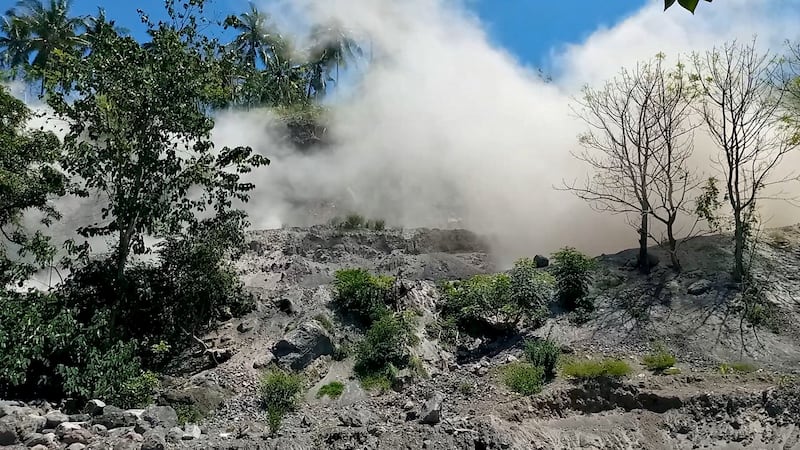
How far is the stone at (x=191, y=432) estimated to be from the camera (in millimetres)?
9019

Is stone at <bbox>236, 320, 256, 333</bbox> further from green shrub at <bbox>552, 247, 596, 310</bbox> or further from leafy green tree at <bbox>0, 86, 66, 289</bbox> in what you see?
green shrub at <bbox>552, 247, 596, 310</bbox>

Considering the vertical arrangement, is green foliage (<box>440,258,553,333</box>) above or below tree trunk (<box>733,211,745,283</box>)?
below

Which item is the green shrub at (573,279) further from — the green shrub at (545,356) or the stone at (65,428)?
the stone at (65,428)

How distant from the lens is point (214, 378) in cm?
1190

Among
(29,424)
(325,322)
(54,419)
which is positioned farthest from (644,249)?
(29,424)

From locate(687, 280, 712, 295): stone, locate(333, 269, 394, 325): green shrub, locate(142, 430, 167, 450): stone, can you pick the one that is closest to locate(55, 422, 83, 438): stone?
locate(142, 430, 167, 450): stone

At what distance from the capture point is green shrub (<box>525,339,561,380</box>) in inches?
460

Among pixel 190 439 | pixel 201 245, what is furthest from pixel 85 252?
pixel 190 439

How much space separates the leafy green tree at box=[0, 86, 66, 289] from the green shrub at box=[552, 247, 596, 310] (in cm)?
1057

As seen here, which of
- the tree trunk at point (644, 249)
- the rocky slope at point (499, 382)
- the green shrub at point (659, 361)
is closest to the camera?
the rocky slope at point (499, 382)

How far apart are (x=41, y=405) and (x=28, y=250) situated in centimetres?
337

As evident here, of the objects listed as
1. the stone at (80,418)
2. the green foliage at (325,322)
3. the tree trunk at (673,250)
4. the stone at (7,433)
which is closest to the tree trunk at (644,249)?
the tree trunk at (673,250)

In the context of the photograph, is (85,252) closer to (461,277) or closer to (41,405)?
(41,405)

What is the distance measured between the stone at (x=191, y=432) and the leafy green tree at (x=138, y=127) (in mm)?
4493
